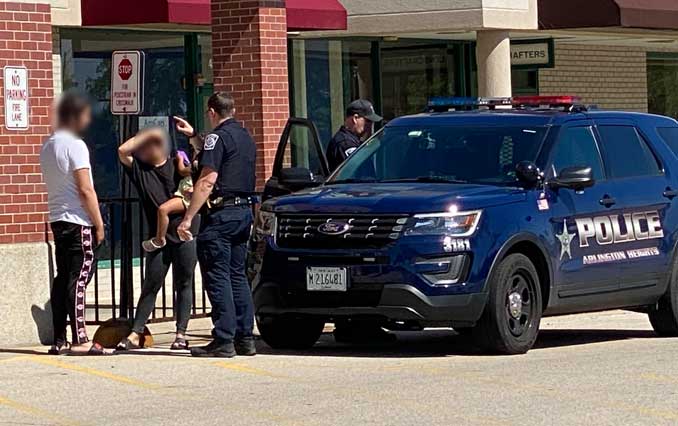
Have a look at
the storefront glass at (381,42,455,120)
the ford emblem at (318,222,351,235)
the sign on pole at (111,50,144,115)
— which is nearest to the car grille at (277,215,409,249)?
the ford emblem at (318,222,351,235)

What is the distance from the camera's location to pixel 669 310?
13305mm

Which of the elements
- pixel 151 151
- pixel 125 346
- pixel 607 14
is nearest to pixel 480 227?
pixel 151 151

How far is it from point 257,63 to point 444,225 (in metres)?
5.04

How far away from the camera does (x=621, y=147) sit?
1327 cm

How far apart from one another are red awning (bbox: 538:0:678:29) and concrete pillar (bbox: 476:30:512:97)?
84 cm

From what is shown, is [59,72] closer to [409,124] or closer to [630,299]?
[409,124]

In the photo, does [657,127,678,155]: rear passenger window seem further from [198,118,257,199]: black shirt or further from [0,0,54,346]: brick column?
[0,0,54,346]: brick column

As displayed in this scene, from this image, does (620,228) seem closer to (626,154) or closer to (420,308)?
(626,154)

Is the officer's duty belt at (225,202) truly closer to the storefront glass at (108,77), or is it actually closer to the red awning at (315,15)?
the red awning at (315,15)

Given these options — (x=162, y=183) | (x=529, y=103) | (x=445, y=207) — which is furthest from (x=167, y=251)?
(x=529, y=103)

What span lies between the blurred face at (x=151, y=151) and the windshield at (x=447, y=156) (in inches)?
57.6

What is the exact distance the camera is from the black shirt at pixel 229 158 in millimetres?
11648

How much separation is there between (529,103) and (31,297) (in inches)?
173

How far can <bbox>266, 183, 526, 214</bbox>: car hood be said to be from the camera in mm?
11570
